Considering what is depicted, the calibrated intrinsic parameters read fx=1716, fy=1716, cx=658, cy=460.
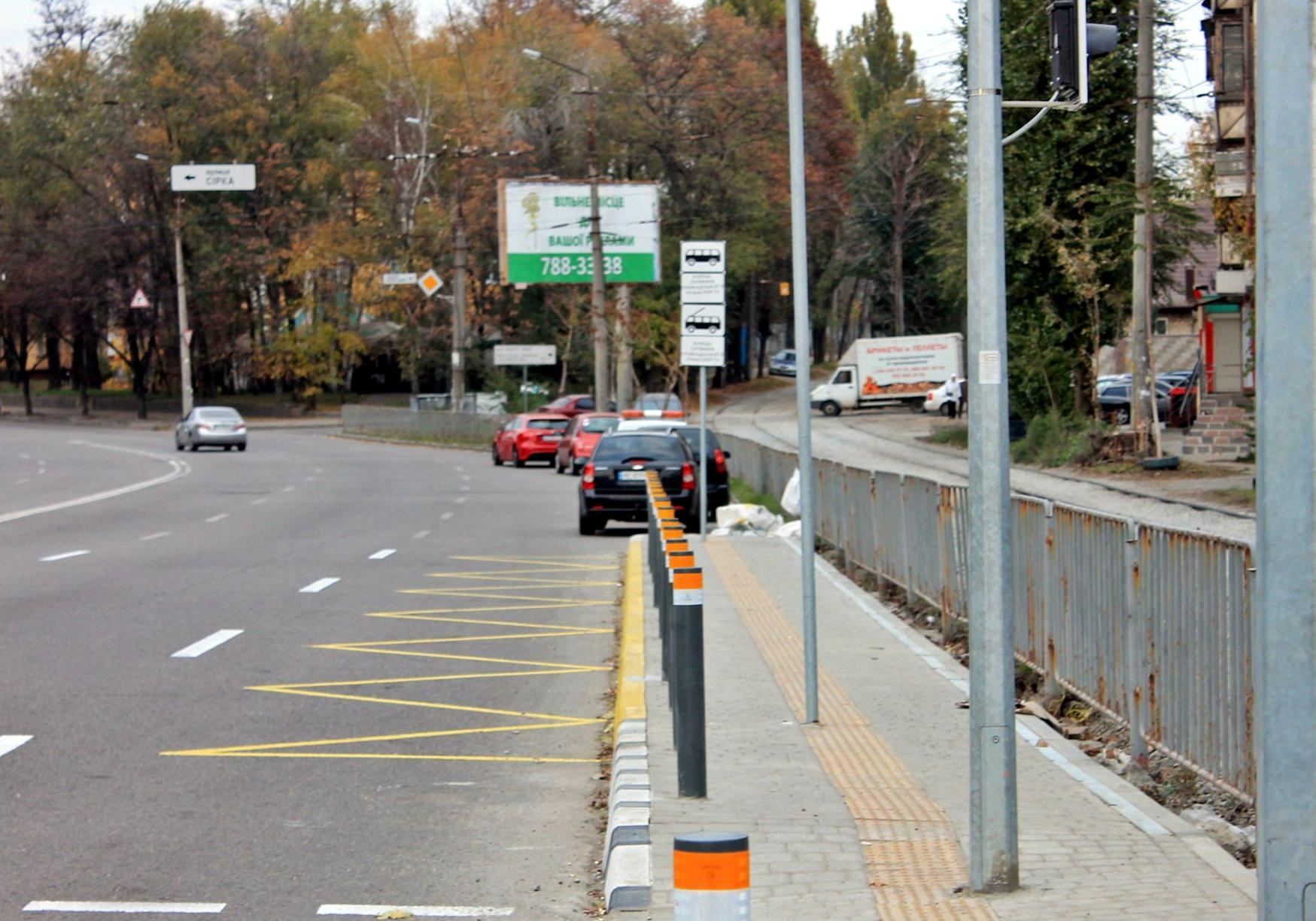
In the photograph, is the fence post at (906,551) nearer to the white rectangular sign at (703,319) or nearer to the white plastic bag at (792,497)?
the white rectangular sign at (703,319)

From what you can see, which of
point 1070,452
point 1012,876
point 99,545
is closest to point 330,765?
point 1012,876

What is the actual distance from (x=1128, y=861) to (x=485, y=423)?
53.1m

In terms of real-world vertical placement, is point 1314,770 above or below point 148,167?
below

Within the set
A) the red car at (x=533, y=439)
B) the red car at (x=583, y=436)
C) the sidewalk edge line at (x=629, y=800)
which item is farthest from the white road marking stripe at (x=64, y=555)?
the red car at (x=533, y=439)

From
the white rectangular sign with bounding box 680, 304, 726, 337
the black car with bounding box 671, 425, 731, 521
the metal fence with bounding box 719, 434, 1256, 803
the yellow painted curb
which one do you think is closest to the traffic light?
the metal fence with bounding box 719, 434, 1256, 803

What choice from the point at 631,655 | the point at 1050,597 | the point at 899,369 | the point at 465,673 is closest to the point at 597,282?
the point at 899,369

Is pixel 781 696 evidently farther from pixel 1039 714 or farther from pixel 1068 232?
pixel 1068 232

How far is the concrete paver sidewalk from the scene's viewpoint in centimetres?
603

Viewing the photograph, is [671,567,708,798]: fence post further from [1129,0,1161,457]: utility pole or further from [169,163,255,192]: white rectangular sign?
[169,163,255,192]: white rectangular sign

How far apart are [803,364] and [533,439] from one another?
3787 centimetres

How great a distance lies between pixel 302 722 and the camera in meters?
10.1

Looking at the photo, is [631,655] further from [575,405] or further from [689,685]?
[575,405]

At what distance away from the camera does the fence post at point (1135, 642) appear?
8.15m

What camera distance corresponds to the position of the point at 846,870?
645cm
